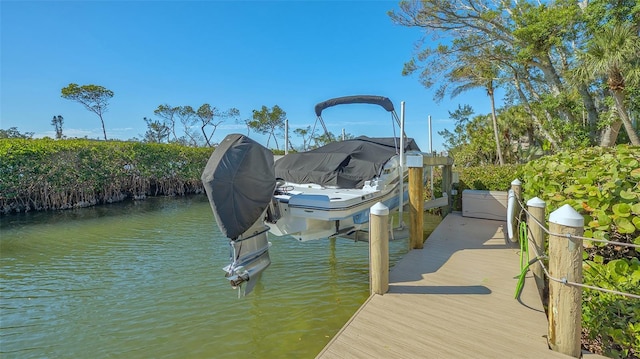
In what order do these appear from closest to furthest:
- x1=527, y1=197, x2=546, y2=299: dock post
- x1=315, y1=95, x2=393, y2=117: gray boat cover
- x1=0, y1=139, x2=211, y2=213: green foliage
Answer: x1=527, y1=197, x2=546, y2=299: dock post, x1=315, y1=95, x2=393, y2=117: gray boat cover, x1=0, y1=139, x2=211, y2=213: green foliage

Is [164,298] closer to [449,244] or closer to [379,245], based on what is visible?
[379,245]

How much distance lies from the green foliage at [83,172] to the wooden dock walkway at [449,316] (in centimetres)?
1347

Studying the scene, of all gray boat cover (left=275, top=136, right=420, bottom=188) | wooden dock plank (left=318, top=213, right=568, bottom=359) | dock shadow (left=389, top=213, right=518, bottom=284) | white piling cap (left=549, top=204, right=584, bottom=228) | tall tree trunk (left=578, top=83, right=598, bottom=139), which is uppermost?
tall tree trunk (left=578, top=83, right=598, bottom=139)

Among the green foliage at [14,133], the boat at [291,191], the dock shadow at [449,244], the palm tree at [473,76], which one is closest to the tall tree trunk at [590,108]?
the palm tree at [473,76]

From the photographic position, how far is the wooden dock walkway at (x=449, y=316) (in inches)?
96.7

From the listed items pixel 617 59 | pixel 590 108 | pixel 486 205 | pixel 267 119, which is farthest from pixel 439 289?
pixel 267 119

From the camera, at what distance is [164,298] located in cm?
462

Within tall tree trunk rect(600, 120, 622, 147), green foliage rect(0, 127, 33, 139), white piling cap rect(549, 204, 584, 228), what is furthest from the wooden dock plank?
green foliage rect(0, 127, 33, 139)

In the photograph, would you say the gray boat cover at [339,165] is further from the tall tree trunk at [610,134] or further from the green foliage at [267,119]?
→ the green foliage at [267,119]

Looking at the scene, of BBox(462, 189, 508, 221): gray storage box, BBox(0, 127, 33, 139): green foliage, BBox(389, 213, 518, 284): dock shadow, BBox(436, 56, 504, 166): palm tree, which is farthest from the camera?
BBox(0, 127, 33, 139): green foliage

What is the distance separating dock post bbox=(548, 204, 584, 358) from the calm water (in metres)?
2.27

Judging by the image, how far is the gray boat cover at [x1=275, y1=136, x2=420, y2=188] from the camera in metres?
5.22

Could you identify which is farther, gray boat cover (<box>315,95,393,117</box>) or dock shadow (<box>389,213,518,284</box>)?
gray boat cover (<box>315,95,393,117</box>)

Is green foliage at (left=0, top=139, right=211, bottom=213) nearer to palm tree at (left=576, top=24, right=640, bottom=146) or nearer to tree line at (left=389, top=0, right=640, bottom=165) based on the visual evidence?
tree line at (left=389, top=0, right=640, bottom=165)
